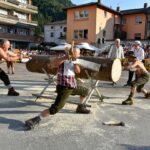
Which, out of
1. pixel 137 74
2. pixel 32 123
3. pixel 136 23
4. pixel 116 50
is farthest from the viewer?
pixel 136 23

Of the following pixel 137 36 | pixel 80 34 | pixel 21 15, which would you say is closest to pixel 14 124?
pixel 80 34

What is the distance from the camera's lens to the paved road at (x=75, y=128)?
5168 millimetres

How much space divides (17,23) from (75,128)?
54.3 metres

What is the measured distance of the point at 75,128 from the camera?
6.05 metres

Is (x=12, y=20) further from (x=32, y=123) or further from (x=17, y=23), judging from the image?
(x=32, y=123)

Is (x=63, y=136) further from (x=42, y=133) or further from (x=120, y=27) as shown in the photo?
(x=120, y=27)

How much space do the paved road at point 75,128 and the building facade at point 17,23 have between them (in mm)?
48520

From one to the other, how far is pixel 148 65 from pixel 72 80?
598 inches

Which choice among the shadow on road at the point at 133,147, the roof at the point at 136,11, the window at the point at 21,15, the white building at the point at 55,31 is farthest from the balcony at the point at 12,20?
the shadow on road at the point at 133,147

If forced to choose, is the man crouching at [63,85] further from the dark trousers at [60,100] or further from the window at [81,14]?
the window at [81,14]

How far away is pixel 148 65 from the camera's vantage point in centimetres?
2039

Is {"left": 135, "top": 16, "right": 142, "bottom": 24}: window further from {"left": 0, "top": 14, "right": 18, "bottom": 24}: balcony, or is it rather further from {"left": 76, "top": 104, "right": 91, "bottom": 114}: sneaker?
{"left": 76, "top": 104, "right": 91, "bottom": 114}: sneaker

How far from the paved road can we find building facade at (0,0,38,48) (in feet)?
159

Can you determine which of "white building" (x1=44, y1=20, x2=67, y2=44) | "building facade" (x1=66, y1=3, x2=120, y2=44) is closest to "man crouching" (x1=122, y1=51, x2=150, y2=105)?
Result: "building facade" (x1=66, y1=3, x2=120, y2=44)
